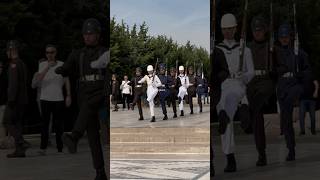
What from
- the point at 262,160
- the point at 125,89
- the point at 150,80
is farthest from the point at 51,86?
the point at 262,160

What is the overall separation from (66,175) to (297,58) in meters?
2.02

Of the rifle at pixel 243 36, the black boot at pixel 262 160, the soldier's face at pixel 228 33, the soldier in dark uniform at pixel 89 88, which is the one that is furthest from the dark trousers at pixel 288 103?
the soldier in dark uniform at pixel 89 88

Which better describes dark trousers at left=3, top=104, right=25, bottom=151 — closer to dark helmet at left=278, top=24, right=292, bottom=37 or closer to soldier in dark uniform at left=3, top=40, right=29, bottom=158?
soldier in dark uniform at left=3, top=40, right=29, bottom=158

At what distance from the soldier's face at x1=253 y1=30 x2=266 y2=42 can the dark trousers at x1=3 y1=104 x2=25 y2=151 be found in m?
1.94

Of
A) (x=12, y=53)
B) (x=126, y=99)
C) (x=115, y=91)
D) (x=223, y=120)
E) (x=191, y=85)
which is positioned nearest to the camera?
(x=191, y=85)

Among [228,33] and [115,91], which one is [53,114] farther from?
[228,33]

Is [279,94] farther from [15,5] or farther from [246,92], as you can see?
[15,5]

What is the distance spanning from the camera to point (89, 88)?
5207mm

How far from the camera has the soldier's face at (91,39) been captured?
5.28 metres

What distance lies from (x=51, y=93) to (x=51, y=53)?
31 cm

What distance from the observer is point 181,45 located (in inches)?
188

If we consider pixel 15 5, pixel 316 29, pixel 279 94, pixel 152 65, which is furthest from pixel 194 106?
pixel 15 5

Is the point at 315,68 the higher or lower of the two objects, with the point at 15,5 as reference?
lower

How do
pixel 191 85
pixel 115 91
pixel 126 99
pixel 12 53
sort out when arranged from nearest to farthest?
pixel 191 85, pixel 126 99, pixel 115 91, pixel 12 53
